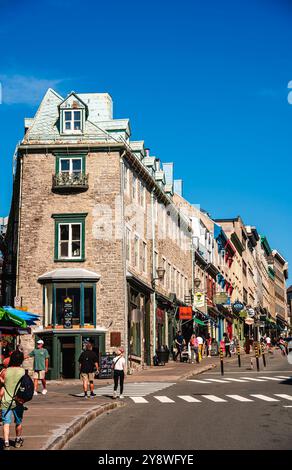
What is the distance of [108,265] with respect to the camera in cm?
3659

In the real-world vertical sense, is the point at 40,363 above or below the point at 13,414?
above

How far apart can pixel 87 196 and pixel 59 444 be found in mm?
25563

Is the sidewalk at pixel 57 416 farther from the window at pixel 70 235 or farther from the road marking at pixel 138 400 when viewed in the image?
the window at pixel 70 235

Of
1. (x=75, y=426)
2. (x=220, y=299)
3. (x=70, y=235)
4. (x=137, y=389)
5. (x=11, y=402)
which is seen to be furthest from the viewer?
(x=220, y=299)

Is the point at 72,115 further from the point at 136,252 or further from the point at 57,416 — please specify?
the point at 57,416

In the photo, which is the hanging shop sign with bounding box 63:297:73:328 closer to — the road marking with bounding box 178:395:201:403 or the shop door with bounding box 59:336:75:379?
the shop door with bounding box 59:336:75:379

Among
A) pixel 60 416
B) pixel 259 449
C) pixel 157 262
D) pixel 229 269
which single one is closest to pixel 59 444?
pixel 259 449

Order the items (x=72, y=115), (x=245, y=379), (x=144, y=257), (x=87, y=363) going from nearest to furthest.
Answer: (x=87, y=363), (x=245, y=379), (x=72, y=115), (x=144, y=257)

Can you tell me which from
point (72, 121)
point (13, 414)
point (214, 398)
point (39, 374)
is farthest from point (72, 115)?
point (13, 414)

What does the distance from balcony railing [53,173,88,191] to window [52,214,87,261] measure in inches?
52.5

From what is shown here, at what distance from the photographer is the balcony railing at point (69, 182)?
37.0 metres

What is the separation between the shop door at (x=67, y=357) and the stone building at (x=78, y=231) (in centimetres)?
5

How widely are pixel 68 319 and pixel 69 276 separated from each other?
2007mm

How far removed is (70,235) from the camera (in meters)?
37.0
